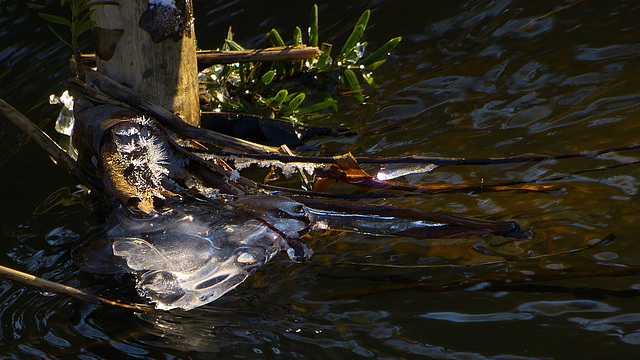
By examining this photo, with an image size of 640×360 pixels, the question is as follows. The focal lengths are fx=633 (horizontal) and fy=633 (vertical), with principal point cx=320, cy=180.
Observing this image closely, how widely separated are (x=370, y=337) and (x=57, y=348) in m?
1.06

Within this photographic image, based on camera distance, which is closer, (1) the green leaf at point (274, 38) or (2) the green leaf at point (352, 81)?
(1) the green leaf at point (274, 38)

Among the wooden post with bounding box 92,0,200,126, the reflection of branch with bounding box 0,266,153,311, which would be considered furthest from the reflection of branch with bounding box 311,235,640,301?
the wooden post with bounding box 92,0,200,126

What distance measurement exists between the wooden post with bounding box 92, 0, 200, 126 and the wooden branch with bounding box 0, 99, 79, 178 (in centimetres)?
38

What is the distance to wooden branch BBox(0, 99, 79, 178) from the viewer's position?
2.65 m

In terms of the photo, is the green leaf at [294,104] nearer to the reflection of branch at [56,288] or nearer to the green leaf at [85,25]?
the green leaf at [85,25]

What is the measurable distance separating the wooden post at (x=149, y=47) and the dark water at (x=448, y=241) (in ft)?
2.36

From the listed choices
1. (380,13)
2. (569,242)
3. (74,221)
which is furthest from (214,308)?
(380,13)

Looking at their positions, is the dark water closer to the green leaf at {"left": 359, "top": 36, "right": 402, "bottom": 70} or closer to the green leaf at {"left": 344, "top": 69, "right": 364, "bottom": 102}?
the green leaf at {"left": 344, "top": 69, "right": 364, "bottom": 102}

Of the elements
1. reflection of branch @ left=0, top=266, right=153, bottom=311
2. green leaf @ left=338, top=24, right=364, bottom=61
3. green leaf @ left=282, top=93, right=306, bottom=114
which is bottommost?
reflection of branch @ left=0, top=266, right=153, bottom=311

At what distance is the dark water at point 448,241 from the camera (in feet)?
6.48

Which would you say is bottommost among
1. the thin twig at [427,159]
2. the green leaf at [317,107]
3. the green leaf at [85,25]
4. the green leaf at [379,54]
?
the thin twig at [427,159]

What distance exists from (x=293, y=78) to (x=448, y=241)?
178 centimetres

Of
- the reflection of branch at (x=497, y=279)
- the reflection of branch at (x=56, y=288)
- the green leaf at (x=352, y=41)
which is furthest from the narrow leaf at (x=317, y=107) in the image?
the reflection of branch at (x=56, y=288)

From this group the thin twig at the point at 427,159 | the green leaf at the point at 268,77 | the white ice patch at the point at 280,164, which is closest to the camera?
the thin twig at the point at 427,159
